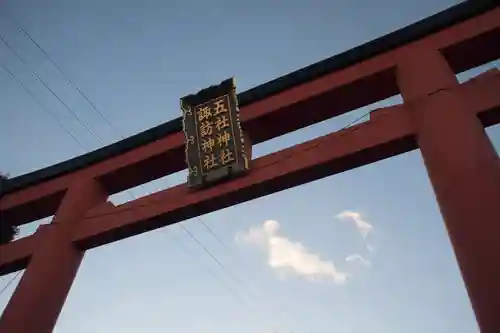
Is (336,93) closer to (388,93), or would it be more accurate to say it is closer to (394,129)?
(388,93)

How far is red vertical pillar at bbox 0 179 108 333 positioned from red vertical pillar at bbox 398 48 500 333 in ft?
13.5

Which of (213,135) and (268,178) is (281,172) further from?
(213,135)

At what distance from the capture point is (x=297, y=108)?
507 cm

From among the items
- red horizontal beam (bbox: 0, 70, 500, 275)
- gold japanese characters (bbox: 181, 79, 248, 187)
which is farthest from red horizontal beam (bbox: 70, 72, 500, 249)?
gold japanese characters (bbox: 181, 79, 248, 187)

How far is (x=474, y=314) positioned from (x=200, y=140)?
3300mm

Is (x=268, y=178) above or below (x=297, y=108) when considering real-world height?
below

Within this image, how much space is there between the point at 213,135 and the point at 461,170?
2.67m

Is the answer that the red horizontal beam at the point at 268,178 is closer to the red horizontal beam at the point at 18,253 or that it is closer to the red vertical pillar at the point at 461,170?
the red vertical pillar at the point at 461,170

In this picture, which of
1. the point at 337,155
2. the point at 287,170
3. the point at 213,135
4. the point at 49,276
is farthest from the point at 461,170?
the point at 49,276

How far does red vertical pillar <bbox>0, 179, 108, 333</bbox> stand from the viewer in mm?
4703

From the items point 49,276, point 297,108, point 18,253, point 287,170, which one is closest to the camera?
point 287,170

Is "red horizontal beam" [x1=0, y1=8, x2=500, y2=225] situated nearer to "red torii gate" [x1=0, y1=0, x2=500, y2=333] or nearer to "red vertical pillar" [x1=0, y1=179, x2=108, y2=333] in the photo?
"red torii gate" [x1=0, y1=0, x2=500, y2=333]

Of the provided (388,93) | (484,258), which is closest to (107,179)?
(388,93)

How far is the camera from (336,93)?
4.92 meters
